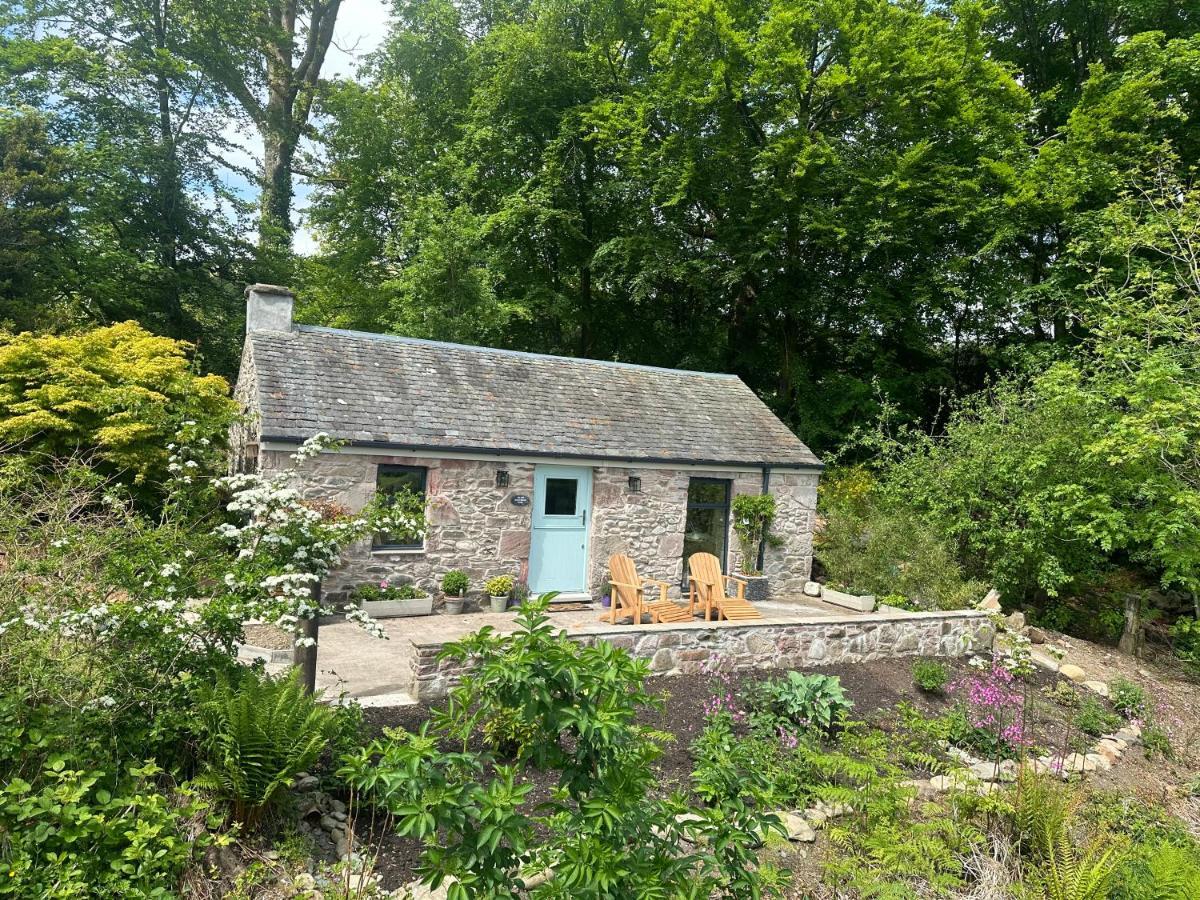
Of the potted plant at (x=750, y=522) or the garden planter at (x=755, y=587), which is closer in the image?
the garden planter at (x=755, y=587)

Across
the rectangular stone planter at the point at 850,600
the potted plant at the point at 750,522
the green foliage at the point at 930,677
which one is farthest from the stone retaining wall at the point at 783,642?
the potted plant at the point at 750,522

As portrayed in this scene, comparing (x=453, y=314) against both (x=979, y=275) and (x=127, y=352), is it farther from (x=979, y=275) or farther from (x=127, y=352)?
(x=979, y=275)

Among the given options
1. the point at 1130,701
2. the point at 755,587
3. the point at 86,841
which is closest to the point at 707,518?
the point at 755,587

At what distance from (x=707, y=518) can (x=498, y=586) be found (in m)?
4.36

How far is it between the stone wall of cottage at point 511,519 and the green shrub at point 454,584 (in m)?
0.19

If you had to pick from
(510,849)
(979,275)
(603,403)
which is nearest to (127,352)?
(603,403)

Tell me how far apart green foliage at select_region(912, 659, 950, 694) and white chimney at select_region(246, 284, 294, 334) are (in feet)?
35.4

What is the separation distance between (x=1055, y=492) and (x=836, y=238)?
9192mm

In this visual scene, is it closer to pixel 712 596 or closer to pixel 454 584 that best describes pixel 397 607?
pixel 454 584

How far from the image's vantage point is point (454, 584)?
32.3 ft

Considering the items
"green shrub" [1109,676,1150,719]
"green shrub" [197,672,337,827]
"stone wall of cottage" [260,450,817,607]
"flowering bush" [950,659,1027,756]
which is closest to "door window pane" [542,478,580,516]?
"stone wall of cottage" [260,450,817,607]

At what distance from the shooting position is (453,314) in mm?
17266

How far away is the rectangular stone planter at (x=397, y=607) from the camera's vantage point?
924 cm

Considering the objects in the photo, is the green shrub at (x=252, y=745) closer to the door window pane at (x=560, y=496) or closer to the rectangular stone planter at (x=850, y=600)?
the door window pane at (x=560, y=496)
